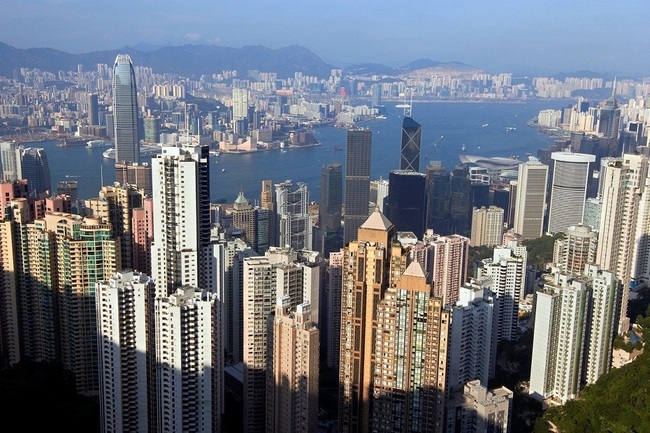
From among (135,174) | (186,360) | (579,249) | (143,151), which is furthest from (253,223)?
(143,151)

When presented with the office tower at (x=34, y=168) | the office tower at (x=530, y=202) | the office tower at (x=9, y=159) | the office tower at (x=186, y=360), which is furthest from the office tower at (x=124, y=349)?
the office tower at (x=530, y=202)

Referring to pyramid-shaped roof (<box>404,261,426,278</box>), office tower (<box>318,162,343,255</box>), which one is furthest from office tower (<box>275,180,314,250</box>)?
pyramid-shaped roof (<box>404,261,426,278</box>)

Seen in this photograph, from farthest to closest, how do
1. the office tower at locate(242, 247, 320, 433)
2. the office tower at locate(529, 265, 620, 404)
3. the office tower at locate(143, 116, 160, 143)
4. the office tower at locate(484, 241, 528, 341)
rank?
the office tower at locate(143, 116, 160, 143)
the office tower at locate(484, 241, 528, 341)
the office tower at locate(529, 265, 620, 404)
the office tower at locate(242, 247, 320, 433)

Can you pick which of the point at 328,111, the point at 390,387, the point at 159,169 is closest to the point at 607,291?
the point at 390,387

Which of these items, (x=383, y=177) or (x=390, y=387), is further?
(x=383, y=177)

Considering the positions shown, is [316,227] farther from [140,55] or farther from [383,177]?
[140,55]

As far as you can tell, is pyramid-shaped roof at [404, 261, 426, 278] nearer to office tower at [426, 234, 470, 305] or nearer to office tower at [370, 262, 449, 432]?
office tower at [370, 262, 449, 432]
